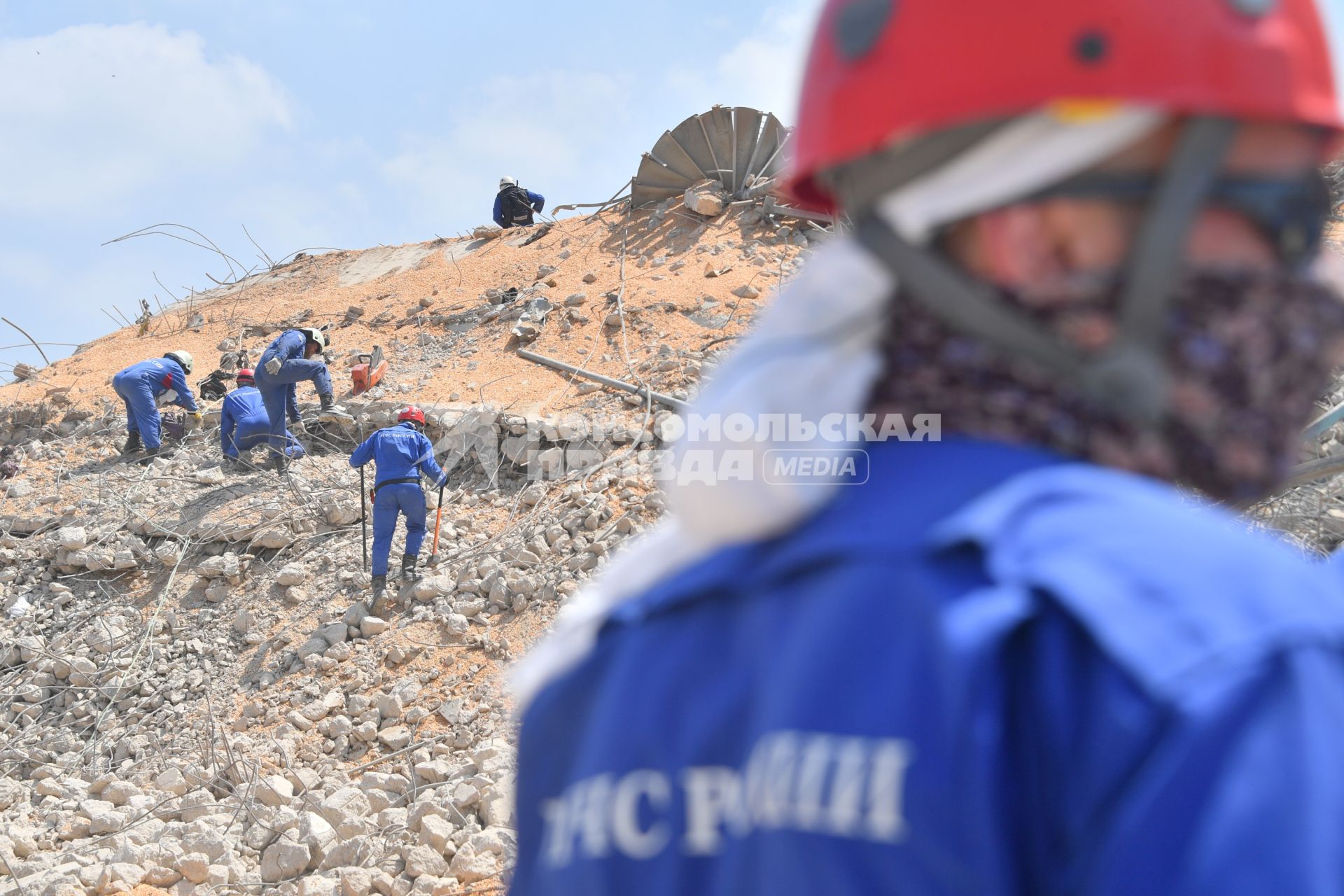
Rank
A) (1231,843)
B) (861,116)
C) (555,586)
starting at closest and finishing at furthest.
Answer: (1231,843)
(861,116)
(555,586)

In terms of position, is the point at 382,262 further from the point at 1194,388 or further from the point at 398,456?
the point at 1194,388

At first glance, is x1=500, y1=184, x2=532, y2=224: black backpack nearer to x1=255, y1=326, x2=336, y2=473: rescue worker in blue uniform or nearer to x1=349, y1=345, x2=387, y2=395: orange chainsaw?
x1=349, y1=345, x2=387, y2=395: orange chainsaw

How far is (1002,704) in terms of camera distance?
61cm

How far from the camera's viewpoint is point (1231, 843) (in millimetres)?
555

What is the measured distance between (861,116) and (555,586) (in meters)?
6.83

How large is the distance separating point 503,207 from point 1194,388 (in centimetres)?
1678

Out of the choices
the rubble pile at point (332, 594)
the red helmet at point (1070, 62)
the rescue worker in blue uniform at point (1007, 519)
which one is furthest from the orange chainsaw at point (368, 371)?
the red helmet at point (1070, 62)

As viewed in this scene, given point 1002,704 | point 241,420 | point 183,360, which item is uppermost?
point 183,360

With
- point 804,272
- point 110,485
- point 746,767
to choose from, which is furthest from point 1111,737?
point 110,485

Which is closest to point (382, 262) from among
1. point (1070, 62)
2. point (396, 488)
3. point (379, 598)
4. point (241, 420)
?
point (241, 420)

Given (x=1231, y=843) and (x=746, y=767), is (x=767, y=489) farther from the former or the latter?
(x=1231, y=843)

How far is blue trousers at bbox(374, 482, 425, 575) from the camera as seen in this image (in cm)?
785

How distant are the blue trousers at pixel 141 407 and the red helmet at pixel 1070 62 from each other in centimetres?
1163

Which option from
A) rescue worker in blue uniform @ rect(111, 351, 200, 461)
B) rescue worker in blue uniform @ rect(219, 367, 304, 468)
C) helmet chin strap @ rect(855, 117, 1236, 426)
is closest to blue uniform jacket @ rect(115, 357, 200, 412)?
rescue worker in blue uniform @ rect(111, 351, 200, 461)
